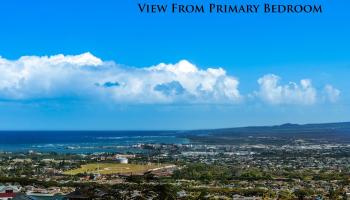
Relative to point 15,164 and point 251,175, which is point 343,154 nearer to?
point 251,175

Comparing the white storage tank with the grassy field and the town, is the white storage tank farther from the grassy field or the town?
the grassy field

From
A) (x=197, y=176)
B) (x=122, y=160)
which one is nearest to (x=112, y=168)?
(x=122, y=160)

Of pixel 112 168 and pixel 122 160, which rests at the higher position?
pixel 122 160

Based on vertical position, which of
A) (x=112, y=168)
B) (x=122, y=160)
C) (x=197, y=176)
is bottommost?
(x=197, y=176)

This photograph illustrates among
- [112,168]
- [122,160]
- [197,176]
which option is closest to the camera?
[197,176]

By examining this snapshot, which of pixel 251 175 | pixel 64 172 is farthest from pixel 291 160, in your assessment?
pixel 64 172

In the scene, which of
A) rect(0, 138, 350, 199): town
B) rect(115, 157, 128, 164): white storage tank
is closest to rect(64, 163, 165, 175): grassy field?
rect(0, 138, 350, 199): town

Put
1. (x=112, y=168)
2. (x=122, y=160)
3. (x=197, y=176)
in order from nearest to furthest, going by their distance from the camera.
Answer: (x=197, y=176), (x=112, y=168), (x=122, y=160)

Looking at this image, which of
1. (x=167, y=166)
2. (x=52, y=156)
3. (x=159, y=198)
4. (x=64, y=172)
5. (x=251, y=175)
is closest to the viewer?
(x=159, y=198)

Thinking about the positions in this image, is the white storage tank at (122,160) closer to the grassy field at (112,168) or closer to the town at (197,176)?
the town at (197,176)

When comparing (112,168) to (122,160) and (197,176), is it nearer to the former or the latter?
(122,160)
